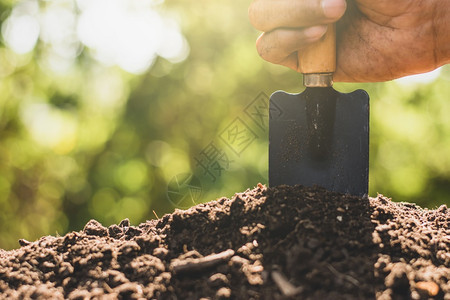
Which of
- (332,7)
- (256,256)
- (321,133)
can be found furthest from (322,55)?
(256,256)

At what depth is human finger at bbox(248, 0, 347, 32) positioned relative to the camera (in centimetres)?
221

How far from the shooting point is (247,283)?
1484 mm

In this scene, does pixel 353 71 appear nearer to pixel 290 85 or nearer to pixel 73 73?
pixel 290 85

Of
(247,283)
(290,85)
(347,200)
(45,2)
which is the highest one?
(45,2)

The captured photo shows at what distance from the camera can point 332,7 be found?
86.7 inches

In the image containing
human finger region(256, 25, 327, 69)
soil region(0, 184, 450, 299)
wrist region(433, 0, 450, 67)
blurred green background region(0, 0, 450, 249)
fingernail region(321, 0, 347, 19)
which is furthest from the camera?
blurred green background region(0, 0, 450, 249)

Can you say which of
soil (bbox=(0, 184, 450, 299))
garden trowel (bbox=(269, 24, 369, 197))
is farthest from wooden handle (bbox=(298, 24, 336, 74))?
soil (bbox=(0, 184, 450, 299))

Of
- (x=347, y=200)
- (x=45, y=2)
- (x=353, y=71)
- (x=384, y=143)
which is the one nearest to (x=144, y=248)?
(x=347, y=200)

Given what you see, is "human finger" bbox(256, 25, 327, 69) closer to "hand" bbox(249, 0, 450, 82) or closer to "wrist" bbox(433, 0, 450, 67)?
"hand" bbox(249, 0, 450, 82)

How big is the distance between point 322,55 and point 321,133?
0.49 meters

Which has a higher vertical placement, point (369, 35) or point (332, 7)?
point (369, 35)

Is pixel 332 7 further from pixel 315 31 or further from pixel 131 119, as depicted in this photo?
pixel 131 119

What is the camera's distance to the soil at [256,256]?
4.72 ft

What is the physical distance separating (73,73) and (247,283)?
12763mm
